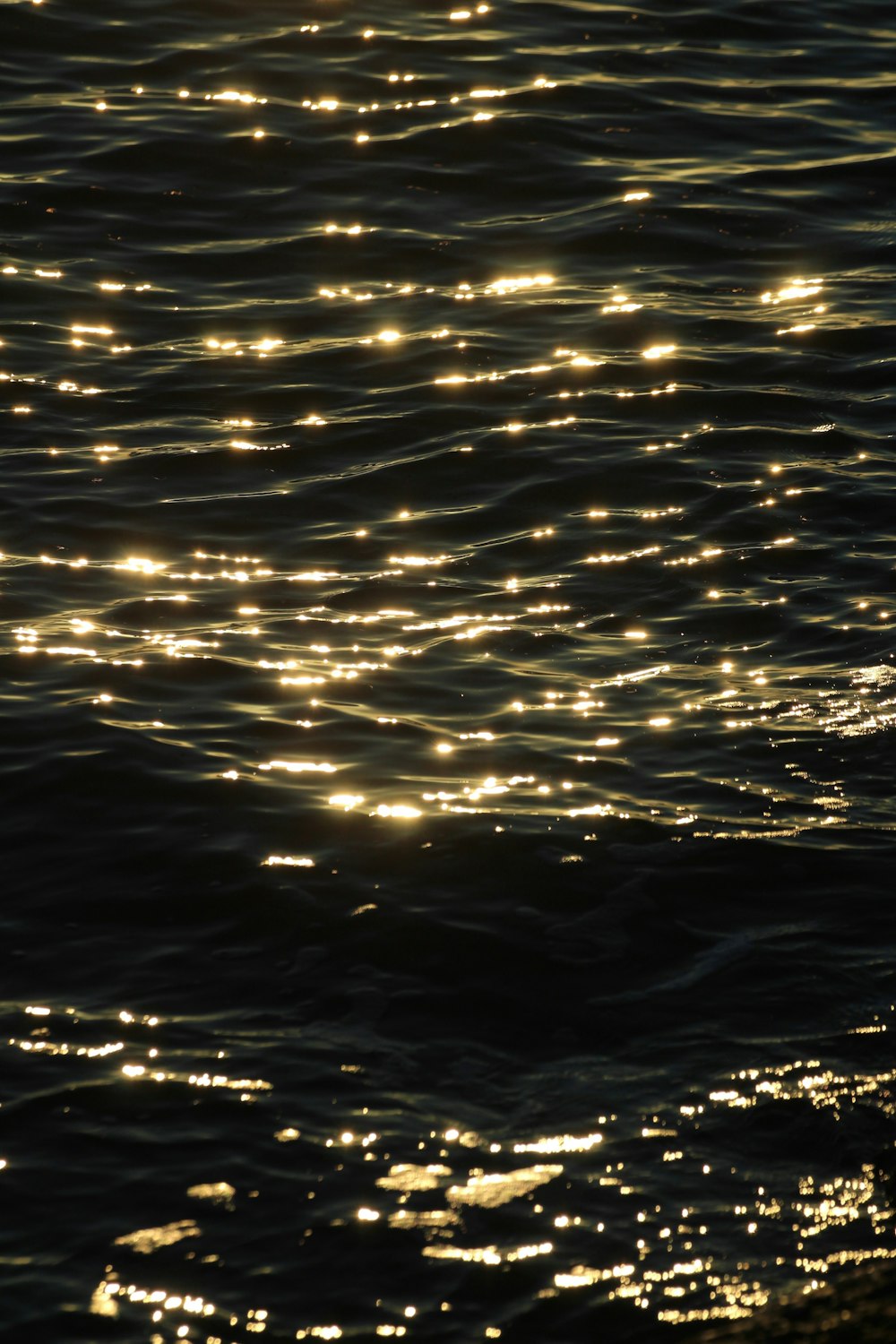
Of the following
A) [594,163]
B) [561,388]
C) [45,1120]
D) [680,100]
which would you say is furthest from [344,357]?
[45,1120]

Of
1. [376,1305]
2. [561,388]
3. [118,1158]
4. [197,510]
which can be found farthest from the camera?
[561,388]

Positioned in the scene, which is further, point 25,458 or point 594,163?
point 594,163

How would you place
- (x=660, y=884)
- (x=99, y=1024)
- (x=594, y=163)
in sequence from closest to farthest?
(x=99, y=1024), (x=660, y=884), (x=594, y=163)

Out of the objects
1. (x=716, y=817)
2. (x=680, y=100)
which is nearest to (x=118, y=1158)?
(x=716, y=817)

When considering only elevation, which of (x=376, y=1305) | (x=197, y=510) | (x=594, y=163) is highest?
(x=594, y=163)

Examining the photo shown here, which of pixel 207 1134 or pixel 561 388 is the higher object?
pixel 561 388

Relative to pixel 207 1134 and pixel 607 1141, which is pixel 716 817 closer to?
pixel 607 1141

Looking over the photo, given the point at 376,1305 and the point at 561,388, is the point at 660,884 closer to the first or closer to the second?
the point at 376,1305
